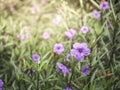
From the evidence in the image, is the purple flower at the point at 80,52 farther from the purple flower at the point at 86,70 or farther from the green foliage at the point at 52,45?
the purple flower at the point at 86,70

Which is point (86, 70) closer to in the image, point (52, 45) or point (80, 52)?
Answer: point (80, 52)

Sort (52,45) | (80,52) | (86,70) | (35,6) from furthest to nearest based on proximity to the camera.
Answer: (35,6)
(52,45)
(86,70)
(80,52)

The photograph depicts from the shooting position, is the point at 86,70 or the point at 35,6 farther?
the point at 35,6

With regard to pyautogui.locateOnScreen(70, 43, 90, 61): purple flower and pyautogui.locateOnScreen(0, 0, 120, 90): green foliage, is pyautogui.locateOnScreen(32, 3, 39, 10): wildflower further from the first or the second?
pyautogui.locateOnScreen(70, 43, 90, 61): purple flower

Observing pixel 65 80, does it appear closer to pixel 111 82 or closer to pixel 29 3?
pixel 111 82

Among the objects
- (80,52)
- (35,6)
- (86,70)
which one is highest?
(35,6)

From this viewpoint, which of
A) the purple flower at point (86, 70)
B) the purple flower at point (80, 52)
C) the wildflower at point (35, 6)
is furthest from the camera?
the wildflower at point (35, 6)

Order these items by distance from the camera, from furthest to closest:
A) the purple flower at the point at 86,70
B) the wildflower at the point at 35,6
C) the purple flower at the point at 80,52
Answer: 1. the wildflower at the point at 35,6
2. the purple flower at the point at 86,70
3. the purple flower at the point at 80,52

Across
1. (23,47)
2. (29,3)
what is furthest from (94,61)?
(29,3)

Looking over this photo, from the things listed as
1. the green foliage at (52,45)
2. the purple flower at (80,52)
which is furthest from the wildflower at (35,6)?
the purple flower at (80,52)

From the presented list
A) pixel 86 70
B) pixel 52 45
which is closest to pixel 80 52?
pixel 86 70

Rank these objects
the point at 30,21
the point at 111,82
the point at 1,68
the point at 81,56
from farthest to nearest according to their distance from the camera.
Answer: the point at 30,21
the point at 1,68
the point at 111,82
the point at 81,56
